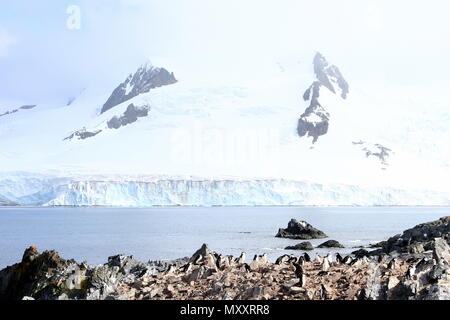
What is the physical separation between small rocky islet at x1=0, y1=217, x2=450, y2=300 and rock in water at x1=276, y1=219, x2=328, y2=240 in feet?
137

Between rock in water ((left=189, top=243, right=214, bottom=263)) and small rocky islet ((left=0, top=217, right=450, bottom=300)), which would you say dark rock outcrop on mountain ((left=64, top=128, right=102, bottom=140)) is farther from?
small rocky islet ((left=0, top=217, right=450, bottom=300))

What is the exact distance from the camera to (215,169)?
147000mm

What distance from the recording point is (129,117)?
186 metres

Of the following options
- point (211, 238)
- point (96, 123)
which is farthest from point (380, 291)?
point (96, 123)

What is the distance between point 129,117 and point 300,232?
132 m

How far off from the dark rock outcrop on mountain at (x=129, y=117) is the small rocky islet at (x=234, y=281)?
162760mm

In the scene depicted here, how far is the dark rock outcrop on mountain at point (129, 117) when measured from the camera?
180125mm

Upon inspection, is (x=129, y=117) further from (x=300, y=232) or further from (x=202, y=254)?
(x=202, y=254)

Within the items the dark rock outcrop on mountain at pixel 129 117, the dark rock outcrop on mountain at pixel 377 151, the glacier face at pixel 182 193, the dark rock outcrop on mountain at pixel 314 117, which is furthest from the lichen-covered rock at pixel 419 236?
the dark rock outcrop on mountain at pixel 129 117

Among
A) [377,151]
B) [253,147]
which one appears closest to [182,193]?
[253,147]

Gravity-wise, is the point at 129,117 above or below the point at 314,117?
above

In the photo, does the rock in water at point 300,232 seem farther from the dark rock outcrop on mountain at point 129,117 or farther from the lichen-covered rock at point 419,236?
the dark rock outcrop on mountain at point 129,117
